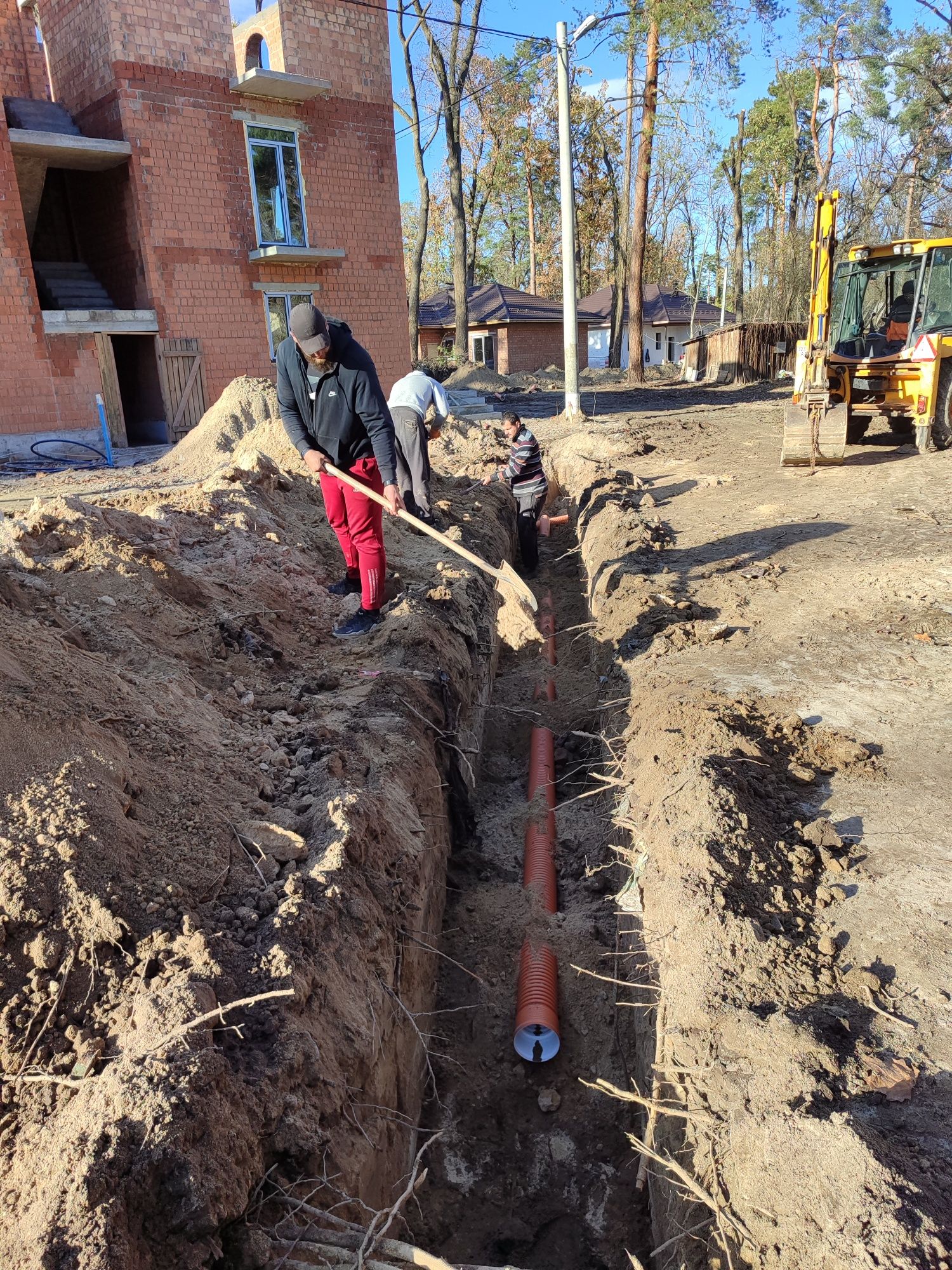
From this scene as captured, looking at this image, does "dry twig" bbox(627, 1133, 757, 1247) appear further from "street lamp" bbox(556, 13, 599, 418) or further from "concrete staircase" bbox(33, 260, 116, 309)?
"concrete staircase" bbox(33, 260, 116, 309)

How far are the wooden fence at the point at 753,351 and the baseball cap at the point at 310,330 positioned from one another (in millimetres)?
23507

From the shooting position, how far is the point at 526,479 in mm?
8922

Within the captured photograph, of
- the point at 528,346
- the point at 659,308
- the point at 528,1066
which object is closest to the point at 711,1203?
the point at 528,1066

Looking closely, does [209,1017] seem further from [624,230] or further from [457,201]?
[624,230]

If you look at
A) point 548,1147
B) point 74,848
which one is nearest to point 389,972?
point 548,1147

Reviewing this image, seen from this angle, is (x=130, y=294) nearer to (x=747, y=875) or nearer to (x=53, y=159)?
(x=53, y=159)

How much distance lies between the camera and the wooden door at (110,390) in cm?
1449

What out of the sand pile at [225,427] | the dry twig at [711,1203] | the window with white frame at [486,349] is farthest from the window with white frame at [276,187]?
the window with white frame at [486,349]

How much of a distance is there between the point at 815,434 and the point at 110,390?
11.6 metres

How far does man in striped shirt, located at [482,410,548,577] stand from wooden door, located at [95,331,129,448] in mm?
8531

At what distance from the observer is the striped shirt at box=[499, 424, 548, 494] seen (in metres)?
8.70

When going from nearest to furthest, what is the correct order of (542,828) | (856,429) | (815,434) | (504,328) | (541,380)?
(542,828) < (815,434) < (856,429) < (541,380) < (504,328)

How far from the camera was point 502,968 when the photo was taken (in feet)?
13.2

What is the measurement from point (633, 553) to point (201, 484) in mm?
3828
